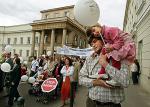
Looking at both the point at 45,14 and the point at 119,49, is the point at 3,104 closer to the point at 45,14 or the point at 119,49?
the point at 119,49

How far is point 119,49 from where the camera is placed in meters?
2.96

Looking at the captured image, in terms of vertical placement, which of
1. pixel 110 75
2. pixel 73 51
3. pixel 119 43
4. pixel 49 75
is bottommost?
pixel 49 75

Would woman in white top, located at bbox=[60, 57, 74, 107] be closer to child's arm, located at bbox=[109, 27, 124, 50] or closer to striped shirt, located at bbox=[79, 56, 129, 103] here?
striped shirt, located at bbox=[79, 56, 129, 103]

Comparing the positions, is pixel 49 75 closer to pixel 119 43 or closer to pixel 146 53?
pixel 146 53

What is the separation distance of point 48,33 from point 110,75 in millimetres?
51581

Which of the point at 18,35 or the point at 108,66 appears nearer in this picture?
the point at 108,66

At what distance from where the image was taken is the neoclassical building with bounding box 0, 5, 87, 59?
48.0 meters

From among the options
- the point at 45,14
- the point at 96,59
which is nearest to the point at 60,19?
the point at 45,14

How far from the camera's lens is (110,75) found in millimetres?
2865

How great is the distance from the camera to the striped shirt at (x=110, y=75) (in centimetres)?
285

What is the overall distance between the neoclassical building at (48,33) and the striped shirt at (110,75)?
1269 inches

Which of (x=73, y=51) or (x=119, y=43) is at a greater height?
(x=73, y=51)

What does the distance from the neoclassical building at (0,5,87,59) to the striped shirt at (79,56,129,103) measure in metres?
32.2

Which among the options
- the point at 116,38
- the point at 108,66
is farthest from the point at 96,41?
the point at 108,66
